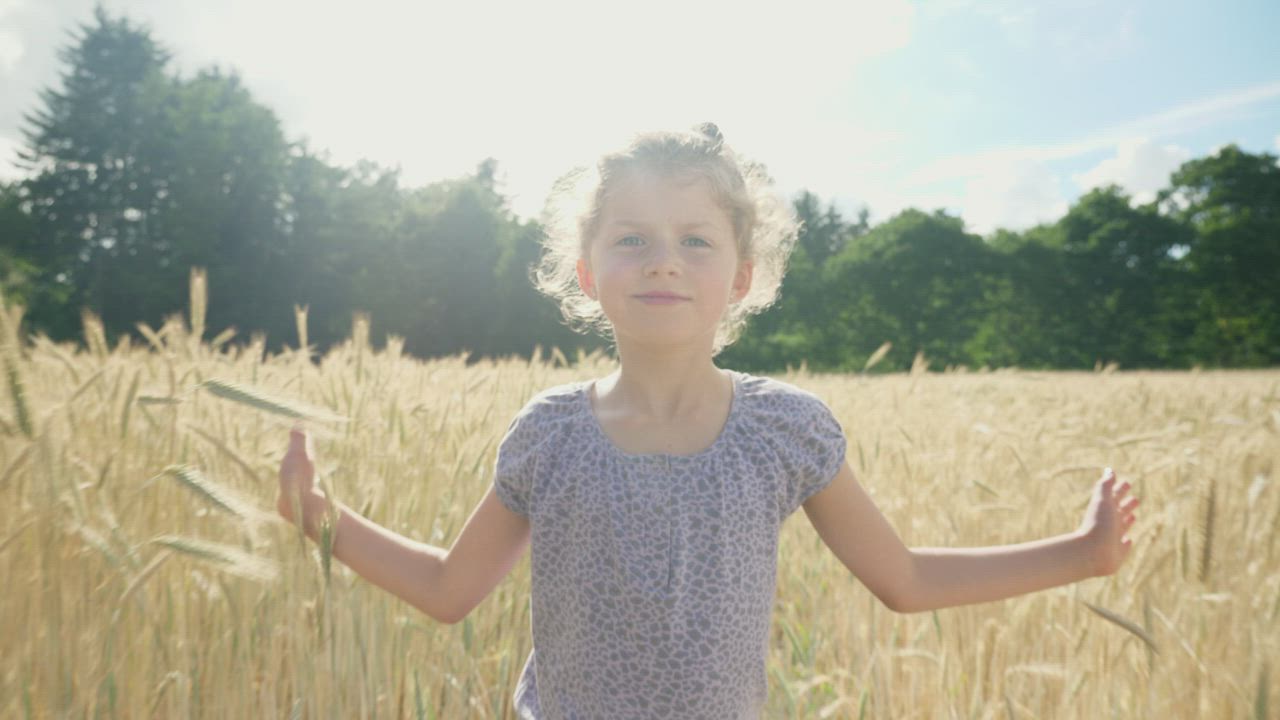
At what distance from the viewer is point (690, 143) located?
1.38m

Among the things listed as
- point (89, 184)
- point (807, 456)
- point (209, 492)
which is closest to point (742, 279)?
point (807, 456)

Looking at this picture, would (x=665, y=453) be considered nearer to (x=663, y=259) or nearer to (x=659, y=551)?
(x=659, y=551)

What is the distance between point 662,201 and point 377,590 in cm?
107

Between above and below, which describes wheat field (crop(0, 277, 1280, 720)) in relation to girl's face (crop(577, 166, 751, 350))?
below

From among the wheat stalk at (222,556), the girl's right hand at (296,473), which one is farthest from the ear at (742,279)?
Answer: the wheat stalk at (222,556)

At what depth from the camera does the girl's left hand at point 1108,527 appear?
1.39m

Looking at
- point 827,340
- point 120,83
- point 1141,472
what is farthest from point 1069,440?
point 120,83

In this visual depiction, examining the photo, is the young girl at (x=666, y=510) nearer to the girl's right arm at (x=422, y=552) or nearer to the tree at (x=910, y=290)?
the girl's right arm at (x=422, y=552)

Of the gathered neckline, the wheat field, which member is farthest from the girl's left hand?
the gathered neckline

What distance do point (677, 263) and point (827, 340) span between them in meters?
34.7

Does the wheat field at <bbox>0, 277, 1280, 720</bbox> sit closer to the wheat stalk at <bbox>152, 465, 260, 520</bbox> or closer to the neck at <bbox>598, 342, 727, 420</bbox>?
the wheat stalk at <bbox>152, 465, 260, 520</bbox>

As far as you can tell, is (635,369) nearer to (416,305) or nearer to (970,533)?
(970,533)

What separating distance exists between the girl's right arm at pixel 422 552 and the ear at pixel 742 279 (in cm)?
61

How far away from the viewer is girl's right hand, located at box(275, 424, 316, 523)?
136 centimetres
